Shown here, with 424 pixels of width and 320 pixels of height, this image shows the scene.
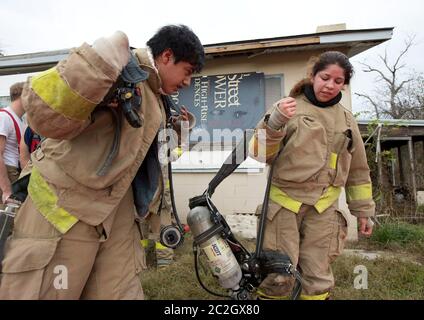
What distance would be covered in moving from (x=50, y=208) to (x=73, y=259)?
0.25 m

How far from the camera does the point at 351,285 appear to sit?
3754mm

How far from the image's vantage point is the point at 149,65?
65.3 inches

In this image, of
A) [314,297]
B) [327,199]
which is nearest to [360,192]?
[327,199]

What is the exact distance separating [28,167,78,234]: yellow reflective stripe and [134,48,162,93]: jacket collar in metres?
0.66

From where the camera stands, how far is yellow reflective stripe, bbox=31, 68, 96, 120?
3.96 ft

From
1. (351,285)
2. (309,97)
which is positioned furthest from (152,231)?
(351,285)

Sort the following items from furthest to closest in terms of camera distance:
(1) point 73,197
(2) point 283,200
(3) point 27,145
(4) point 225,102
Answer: (4) point 225,102 → (3) point 27,145 → (2) point 283,200 → (1) point 73,197

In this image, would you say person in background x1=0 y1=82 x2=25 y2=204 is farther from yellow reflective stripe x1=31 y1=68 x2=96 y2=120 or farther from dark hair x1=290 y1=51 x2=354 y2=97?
dark hair x1=290 y1=51 x2=354 y2=97

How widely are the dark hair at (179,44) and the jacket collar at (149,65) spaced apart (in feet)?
0.20

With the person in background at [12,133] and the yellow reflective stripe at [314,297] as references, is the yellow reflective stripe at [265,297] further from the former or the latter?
the person in background at [12,133]

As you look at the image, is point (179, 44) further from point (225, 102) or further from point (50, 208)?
point (225, 102)

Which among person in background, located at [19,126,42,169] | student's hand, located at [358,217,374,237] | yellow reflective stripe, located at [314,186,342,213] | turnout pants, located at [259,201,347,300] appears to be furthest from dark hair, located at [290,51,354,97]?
person in background, located at [19,126,42,169]
